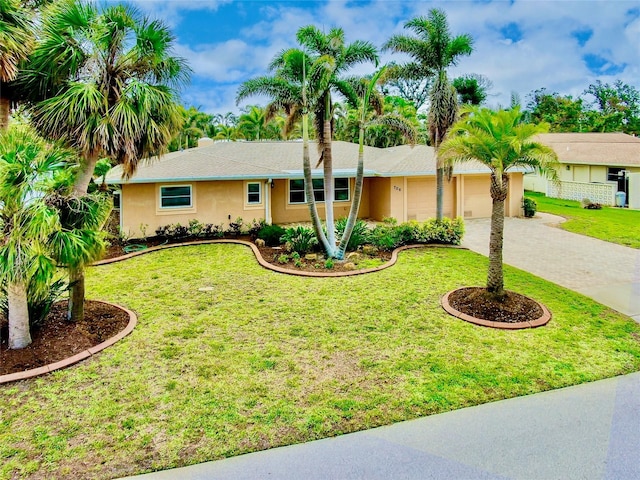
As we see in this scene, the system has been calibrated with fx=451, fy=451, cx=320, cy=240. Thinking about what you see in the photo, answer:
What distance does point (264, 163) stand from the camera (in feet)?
68.0

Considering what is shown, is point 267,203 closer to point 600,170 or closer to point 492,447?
point 492,447

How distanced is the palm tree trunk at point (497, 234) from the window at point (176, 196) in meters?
11.9

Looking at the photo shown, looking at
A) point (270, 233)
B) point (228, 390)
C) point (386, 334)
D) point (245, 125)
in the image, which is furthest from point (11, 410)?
point (245, 125)

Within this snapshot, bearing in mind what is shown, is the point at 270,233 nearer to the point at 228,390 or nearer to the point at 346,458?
the point at 228,390

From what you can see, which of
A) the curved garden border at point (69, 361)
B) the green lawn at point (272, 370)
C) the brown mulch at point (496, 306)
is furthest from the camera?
the brown mulch at point (496, 306)

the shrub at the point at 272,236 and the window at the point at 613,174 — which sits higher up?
the window at the point at 613,174

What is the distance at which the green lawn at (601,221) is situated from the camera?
18.4 m

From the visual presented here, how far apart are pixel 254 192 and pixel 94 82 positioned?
9.95 meters

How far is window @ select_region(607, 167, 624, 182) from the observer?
28297mm

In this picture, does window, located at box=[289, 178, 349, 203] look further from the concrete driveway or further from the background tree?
the background tree

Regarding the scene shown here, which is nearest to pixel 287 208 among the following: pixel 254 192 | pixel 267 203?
pixel 267 203

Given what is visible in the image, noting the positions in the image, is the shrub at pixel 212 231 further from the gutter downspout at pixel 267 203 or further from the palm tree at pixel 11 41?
the palm tree at pixel 11 41

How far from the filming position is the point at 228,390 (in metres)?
6.73

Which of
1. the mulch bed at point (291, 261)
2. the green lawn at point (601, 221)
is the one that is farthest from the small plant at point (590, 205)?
the mulch bed at point (291, 261)
